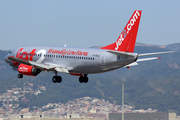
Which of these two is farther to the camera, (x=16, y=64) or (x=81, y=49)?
(x=16, y=64)

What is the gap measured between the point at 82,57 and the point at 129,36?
877 cm

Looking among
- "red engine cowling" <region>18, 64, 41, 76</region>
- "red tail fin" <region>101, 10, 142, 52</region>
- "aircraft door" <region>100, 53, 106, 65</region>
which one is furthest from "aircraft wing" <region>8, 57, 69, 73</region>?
"red tail fin" <region>101, 10, 142, 52</region>

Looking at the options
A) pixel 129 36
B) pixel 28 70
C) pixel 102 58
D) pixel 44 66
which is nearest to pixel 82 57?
pixel 102 58

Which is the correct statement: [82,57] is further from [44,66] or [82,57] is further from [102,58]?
[44,66]

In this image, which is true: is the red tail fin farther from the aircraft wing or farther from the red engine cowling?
the red engine cowling

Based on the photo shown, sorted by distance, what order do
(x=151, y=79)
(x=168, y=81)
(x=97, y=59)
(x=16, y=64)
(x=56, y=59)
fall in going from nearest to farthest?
(x=97, y=59)
(x=56, y=59)
(x=16, y=64)
(x=151, y=79)
(x=168, y=81)

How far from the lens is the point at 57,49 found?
253 feet

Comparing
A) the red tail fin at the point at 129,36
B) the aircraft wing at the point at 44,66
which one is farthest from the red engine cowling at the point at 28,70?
the red tail fin at the point at 129,36

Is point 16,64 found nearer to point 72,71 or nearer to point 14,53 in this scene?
point 14,53

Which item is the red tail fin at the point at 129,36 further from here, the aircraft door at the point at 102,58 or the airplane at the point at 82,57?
the aircraft door at the point at 102,58

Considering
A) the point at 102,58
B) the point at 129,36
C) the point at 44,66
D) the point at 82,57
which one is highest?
the point at 129,36

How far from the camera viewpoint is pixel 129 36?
229ft

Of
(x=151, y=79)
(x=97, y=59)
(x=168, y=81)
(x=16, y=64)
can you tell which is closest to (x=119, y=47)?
(x=97, y=59)

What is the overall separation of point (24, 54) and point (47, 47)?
4.68 m
